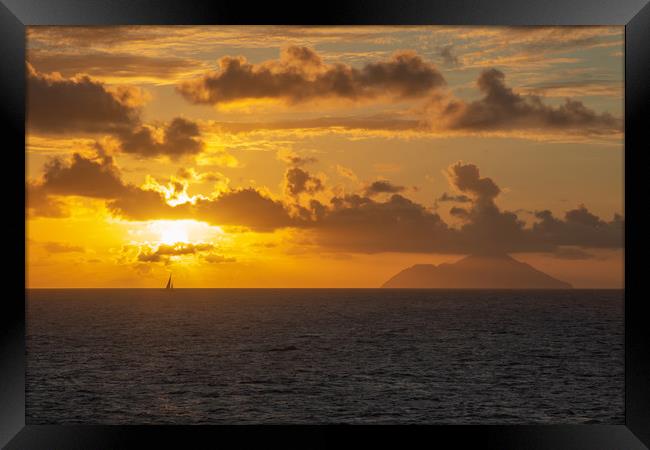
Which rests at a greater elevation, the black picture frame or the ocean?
the black picture frame

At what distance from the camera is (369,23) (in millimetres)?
4270

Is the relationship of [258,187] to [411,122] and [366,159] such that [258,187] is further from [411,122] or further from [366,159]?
A: [411,122]

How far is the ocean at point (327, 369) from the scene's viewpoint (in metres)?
26.5

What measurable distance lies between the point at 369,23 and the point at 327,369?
1313 inches

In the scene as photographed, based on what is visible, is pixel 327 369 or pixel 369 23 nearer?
pixel 369 23

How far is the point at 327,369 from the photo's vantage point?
36.7 metres

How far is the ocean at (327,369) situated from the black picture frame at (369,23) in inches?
706

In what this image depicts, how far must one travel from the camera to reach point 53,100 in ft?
203

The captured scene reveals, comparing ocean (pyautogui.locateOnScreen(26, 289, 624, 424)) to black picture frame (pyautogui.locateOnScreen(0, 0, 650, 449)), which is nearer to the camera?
black picture frame (pyautogui.locateOnScreen(0, 0, 650, 449))

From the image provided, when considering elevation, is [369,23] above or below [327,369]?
above

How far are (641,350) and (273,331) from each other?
45.7 metres

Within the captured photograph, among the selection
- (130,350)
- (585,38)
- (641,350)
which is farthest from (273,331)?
(641,350)

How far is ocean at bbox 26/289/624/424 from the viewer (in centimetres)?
2653

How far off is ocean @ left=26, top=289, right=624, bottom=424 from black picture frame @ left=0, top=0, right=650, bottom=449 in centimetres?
1794
